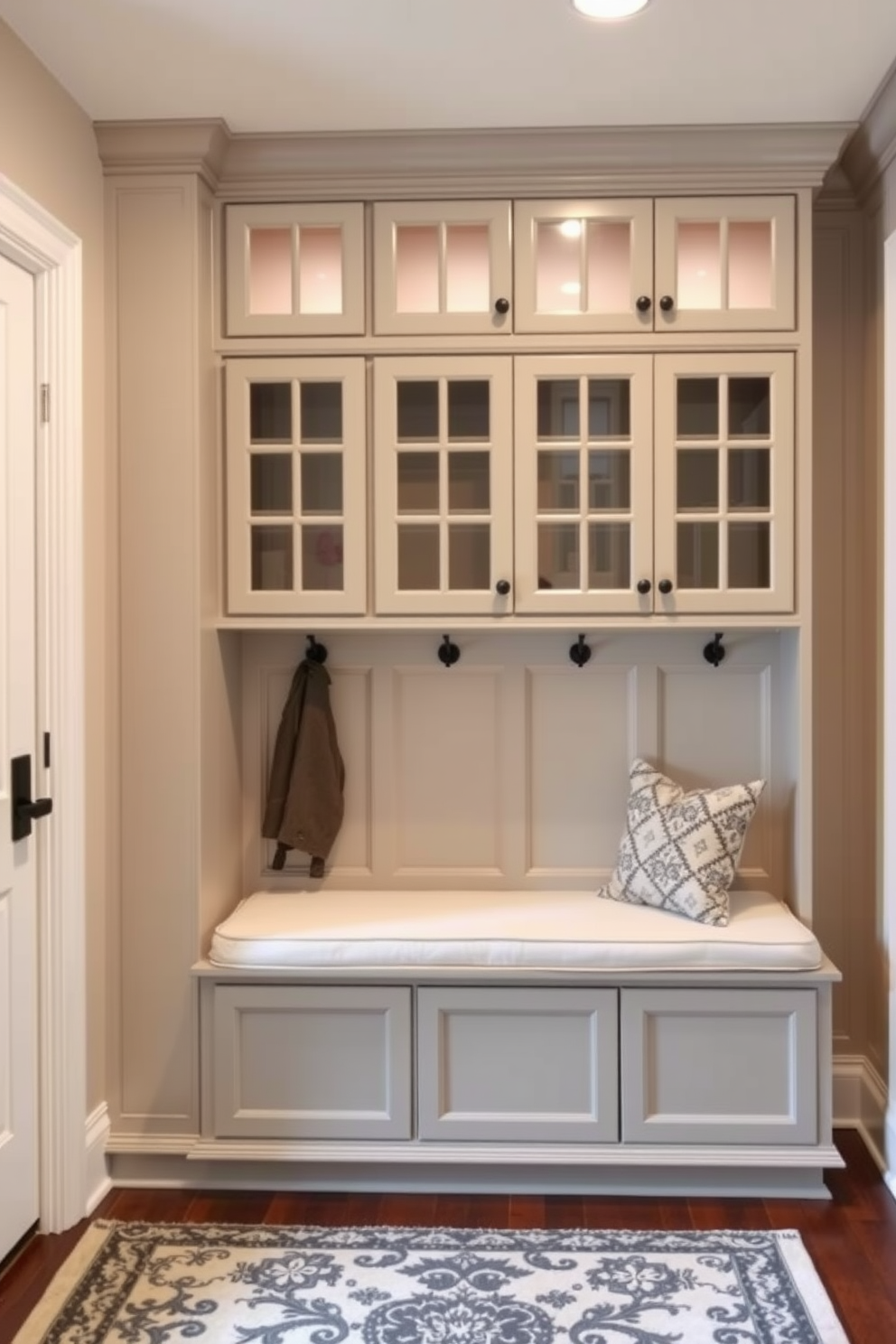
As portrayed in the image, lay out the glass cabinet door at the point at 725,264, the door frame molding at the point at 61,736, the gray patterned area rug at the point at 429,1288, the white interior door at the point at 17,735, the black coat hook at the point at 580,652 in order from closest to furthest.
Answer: the gray patterned area rug at the point at 429,1288 < the white interior door at the point at 17,735 < the door frame molding at the point at 61,736 < the glass cabinet door at the point at 725,264 < the black coat hook at the point at 580,652

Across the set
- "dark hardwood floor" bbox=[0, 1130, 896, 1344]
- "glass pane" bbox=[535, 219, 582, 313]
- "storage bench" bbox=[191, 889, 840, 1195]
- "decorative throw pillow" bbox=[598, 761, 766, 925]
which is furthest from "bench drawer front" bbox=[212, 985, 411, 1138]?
"glass pane" bbox=[535, 219, 582, 313]

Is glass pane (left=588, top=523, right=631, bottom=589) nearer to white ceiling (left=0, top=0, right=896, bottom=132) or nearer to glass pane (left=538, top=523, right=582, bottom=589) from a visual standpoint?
glass pane (left=538, top=523, right=582, bottom=589)

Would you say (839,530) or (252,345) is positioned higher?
(252,345)

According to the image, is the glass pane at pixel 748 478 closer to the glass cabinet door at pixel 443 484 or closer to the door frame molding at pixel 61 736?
the glass cabinet door at pixel 443 484

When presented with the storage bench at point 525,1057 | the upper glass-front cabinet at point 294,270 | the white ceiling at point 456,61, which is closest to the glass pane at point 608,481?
the upper glass-front cabinet at point 294,270

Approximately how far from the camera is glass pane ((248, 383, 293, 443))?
9.63 feet

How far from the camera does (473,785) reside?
318 centimetres

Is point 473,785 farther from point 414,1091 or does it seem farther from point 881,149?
point 881,149

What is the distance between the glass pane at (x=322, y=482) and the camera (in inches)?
115

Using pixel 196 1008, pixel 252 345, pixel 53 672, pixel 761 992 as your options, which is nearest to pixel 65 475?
pixel 53 672

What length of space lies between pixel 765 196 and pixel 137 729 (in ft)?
6.71

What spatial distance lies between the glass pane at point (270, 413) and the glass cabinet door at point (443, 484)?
0.23 m

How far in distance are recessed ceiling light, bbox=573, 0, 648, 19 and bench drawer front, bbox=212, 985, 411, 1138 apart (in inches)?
84.5

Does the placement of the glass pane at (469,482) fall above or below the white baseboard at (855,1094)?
above
